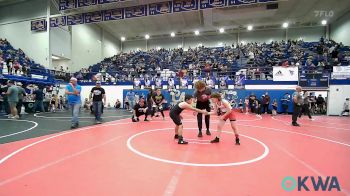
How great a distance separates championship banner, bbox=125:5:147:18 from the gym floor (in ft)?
48.6

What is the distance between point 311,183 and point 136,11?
725 inches

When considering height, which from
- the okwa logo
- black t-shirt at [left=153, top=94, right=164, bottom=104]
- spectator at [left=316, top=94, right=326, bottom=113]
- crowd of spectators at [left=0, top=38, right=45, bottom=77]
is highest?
crowd of spectators at [left=0, top=38, right=45, bottom=77]

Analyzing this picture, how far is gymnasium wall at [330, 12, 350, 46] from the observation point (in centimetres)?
2447

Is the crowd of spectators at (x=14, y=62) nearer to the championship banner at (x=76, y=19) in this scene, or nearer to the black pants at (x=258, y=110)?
the championship banner at (x=76, y=19)

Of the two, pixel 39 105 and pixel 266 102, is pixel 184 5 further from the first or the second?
pixel 39 105

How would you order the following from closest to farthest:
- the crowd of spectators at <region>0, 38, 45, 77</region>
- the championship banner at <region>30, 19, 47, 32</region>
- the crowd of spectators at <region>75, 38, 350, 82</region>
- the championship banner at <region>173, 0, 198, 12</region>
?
the crowd of spectators at <region>0, 38, 45, 77</region> < the championship banner at <region>173, 0, 198, 12</region> < the crowd of spectators at <region>75, 38, 350, 82</region> < the championship banner at <region>30, 19, 47, 32</region>

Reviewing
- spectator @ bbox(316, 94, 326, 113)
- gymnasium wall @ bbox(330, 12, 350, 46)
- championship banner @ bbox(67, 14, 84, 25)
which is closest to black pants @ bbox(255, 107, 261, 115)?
spectator @ bbox(316, 94, 326, 113)

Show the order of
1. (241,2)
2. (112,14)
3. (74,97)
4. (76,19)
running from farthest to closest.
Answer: (76,19) → (112,14) → (241,2) → (74,97)

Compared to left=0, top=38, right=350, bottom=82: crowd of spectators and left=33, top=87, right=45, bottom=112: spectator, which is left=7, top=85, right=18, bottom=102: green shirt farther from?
left=0, top=38, right=350, bottom=82: crowd of spectators

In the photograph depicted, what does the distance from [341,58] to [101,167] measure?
24.1 m

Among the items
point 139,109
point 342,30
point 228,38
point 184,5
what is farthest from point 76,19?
point 342,30

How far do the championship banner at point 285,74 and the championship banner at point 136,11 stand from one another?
11759mm

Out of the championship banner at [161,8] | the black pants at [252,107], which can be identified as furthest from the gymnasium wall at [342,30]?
the championship banner at [161,8]

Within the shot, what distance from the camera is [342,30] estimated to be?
83.7 feet
